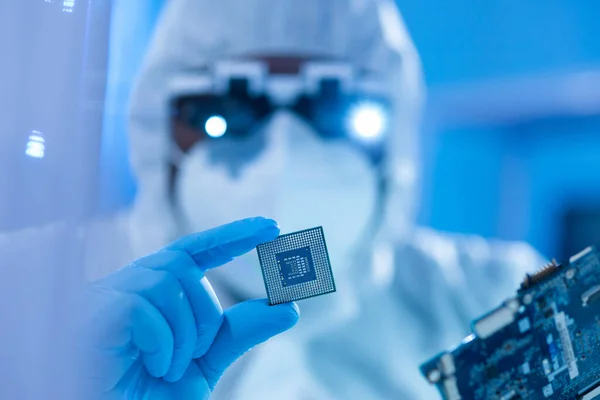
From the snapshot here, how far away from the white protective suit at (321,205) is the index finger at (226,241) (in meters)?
0.35

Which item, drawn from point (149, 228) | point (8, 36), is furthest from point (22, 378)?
point (149, 228)

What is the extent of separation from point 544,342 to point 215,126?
75 centimetres

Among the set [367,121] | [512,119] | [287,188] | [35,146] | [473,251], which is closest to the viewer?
[35,146]

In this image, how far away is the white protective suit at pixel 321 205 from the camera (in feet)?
3.55

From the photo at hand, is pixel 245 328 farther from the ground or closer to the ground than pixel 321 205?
closer to the ground

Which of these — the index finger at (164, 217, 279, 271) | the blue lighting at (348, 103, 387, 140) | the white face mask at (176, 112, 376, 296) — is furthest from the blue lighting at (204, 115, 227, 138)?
the index finger at (164, 217, 279, 271)

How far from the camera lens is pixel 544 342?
0.57 meters

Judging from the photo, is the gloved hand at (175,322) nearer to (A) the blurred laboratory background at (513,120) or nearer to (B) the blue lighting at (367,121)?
(B) the blue lighting at (367,121)

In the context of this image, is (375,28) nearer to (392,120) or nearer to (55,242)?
(392,120)

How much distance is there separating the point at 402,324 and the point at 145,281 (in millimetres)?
985

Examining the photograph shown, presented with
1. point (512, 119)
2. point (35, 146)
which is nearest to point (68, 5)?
point (35, 146)

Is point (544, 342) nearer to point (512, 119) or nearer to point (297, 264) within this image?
point (297, 264)

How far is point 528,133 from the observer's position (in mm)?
2371

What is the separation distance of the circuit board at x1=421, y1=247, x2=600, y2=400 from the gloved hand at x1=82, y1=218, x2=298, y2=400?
209mm
